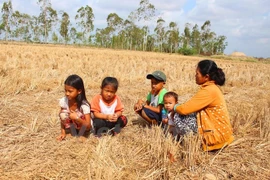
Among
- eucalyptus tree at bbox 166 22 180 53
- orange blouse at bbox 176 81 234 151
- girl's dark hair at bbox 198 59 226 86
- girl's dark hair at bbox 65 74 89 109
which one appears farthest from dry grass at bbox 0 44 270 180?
eucalyptus tree at bbox 166 22 180 53

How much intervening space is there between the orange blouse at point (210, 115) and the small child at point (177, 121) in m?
0.09

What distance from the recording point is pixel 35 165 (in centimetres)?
228

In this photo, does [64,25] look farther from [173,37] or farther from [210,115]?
[210,115]

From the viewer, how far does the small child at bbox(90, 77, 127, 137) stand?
312 centimetres

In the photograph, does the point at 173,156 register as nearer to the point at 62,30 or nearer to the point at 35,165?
the point at 35,165

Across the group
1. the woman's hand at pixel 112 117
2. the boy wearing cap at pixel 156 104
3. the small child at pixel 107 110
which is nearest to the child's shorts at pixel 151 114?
the boy wearing cap at pixel 156 104

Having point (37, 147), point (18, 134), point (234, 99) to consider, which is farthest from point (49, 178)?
point (234, 99)

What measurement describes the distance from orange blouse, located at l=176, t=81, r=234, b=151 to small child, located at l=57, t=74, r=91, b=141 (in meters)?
1.12

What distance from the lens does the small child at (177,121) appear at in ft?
9.36

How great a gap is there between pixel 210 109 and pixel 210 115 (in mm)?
64

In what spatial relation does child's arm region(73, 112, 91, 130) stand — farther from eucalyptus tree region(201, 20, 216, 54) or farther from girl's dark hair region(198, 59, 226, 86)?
eucalyptus tree region(201, 20, 216, 54)

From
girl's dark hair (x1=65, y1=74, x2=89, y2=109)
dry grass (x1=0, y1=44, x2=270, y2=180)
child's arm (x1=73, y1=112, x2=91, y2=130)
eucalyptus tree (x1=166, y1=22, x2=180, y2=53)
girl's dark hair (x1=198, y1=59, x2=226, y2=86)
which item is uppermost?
eucalyptus tree (x1=166, y1=22, x2=180, y2=53)

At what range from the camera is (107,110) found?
328cm

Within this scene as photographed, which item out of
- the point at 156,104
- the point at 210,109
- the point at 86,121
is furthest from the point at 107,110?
the point at 210,109
